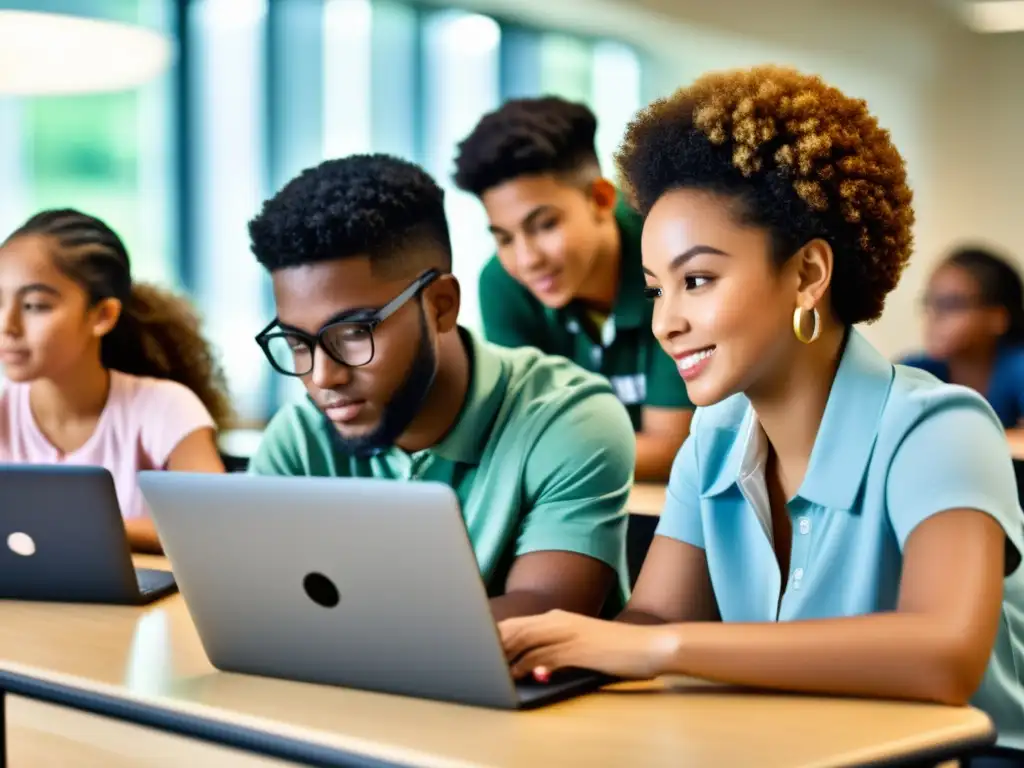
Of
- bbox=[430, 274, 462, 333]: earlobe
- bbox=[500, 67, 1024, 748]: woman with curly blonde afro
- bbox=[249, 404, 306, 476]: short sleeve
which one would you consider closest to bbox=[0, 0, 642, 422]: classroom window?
bbox=[249, 404, 306, 476]: short sleeve

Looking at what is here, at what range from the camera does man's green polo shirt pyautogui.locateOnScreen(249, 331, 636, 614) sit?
1667 millimetres

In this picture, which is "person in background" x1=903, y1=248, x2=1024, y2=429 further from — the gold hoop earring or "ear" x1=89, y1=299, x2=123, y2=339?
the gold hoop earring

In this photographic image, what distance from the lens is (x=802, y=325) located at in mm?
1386

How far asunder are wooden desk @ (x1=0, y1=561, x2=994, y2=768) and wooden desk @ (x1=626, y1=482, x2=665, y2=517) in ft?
2.48

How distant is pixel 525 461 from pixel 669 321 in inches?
15.5

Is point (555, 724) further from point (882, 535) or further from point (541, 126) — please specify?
point (541, 126)

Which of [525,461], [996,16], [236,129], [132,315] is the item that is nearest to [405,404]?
[525,461]

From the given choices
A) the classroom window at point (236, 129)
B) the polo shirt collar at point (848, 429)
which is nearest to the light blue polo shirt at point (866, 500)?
the polo shirt collar at point (848, 429)

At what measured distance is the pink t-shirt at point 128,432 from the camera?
228cm

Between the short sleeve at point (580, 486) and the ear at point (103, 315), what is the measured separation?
915mm

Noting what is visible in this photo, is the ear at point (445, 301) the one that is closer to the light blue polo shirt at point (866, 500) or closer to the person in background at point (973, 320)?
the light blue polo shirt at point (866, 500)

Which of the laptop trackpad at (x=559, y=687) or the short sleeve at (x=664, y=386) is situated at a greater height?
the short sleeve at (x=664, y=386)

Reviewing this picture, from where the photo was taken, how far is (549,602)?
158 cm

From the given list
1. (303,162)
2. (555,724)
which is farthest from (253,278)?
(555,724)
